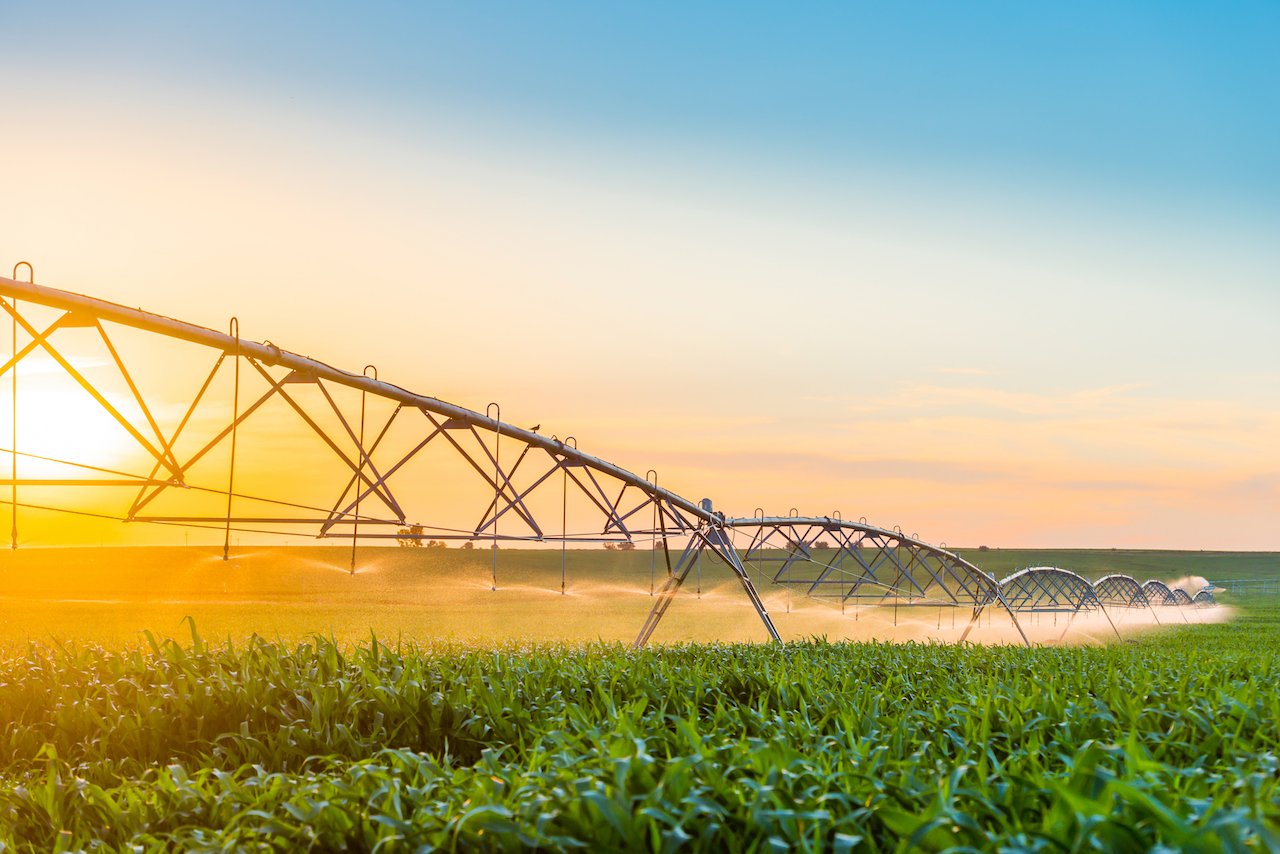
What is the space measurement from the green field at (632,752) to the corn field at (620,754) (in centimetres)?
2

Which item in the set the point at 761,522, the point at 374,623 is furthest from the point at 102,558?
the point at 761,522

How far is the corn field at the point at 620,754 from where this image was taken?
3.18 metres

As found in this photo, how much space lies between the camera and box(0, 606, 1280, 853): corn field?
3.18 m

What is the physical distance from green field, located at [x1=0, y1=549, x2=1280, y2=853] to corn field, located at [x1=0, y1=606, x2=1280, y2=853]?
0.06 feet

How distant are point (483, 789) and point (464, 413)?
9.64 metres

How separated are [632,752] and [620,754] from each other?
4.2 inches

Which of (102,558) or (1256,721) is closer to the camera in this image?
(1256,721)

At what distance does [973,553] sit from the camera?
120562mm

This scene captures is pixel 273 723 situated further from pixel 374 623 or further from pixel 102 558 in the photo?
pixel 102 558

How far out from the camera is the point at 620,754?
3766 mm

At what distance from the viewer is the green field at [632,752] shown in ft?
10.5

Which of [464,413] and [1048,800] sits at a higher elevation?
[464,413]

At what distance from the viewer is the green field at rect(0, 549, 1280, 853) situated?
3188 millimetres

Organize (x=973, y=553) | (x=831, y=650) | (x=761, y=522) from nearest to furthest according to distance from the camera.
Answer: (x=831, y=650) → (x=761, y=522) → (x=973, y=553)
